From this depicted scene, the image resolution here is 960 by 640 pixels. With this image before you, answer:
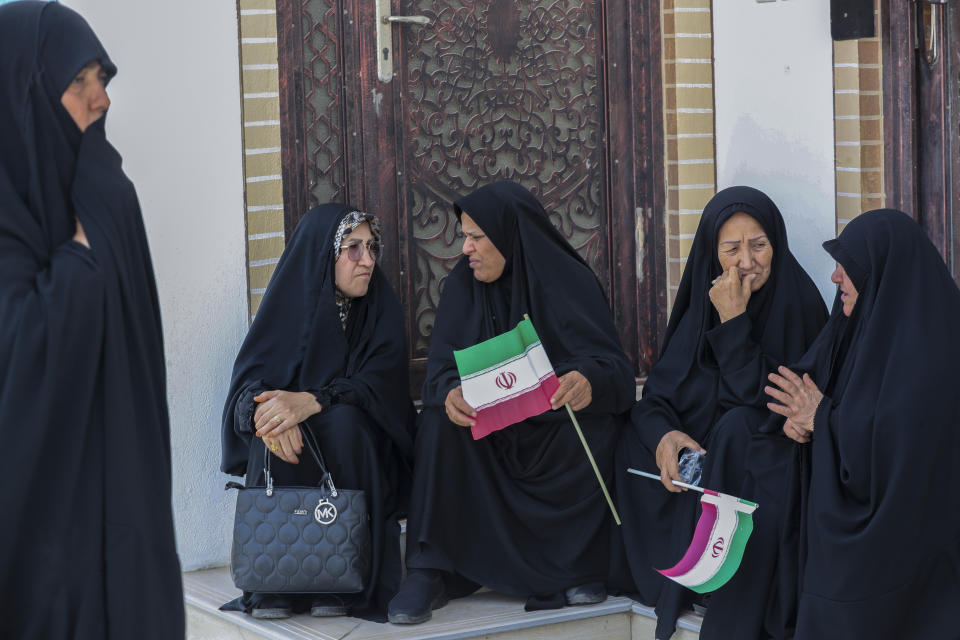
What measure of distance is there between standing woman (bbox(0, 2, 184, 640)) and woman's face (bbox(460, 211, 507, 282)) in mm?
1651

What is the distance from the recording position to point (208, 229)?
3.70 meters

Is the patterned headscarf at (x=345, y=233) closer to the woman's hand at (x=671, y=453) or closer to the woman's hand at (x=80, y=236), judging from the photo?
the woman's hand at (x=671, y=453)

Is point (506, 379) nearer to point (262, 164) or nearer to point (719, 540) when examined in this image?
point (719, 540)

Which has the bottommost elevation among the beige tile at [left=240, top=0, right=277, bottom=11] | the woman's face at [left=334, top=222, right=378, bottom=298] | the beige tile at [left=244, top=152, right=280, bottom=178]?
the woman's face at [left=334, top=222, right=378, bottom=298]

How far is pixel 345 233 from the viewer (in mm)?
3529

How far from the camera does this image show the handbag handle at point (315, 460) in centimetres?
317

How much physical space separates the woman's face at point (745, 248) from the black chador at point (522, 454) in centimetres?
45

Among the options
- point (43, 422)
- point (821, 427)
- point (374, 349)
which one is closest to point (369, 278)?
point (374, 349)

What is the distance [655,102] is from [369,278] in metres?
1.45

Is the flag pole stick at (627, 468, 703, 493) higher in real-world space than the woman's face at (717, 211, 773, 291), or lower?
lower

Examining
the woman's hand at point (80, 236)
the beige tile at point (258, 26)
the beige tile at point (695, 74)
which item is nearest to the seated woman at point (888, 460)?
the beige tile at point (695, 74)

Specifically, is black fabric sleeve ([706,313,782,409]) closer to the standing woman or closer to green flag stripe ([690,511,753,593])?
green flag stripe ([690,511,753,593])

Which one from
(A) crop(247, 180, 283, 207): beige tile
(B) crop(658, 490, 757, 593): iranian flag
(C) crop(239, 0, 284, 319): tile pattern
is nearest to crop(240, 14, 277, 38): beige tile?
(C) crop(239, 0, 284, 319): tile pattern

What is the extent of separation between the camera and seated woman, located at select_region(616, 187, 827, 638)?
3.24m
